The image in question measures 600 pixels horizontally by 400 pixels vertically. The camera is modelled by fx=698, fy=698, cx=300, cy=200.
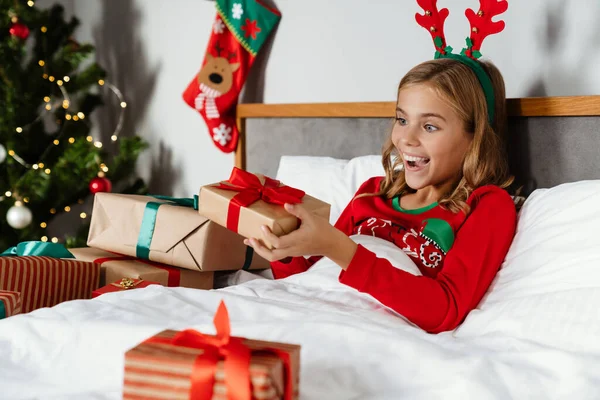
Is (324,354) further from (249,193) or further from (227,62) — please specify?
(227,62)

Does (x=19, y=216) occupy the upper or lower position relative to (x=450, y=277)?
lower

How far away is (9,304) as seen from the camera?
1376 millimetres

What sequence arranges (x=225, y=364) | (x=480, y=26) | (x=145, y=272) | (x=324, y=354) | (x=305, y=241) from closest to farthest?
(x=225, y=364) → (x=324, y=354) → (x=305, y=241) → (x=480, y=26) → (x=145, y=272)

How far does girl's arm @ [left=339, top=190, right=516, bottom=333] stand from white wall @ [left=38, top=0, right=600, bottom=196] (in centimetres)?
45

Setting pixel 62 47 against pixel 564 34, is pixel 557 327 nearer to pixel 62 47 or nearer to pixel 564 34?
pixel 564 34

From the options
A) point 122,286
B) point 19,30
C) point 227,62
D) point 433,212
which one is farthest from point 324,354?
point 19,30

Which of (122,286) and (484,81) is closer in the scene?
(484,81)

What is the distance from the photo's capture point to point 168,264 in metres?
1.93

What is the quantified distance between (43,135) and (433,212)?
76.2 inches

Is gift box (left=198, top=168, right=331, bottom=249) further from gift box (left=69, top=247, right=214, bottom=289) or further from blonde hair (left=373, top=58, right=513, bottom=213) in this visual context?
gift box (left=69, top=247, right=214, bottom=289)

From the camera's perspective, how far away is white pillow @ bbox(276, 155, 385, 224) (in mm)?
1892

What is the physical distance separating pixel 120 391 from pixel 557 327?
0.70 meters

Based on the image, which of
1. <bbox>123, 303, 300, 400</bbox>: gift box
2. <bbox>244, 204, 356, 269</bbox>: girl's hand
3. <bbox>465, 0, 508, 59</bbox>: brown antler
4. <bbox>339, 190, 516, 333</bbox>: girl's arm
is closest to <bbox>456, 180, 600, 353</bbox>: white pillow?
<bbox>339, 190, 516, 333</bbox>: girl's arm

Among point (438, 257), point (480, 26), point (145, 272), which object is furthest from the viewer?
point (145, 272)
